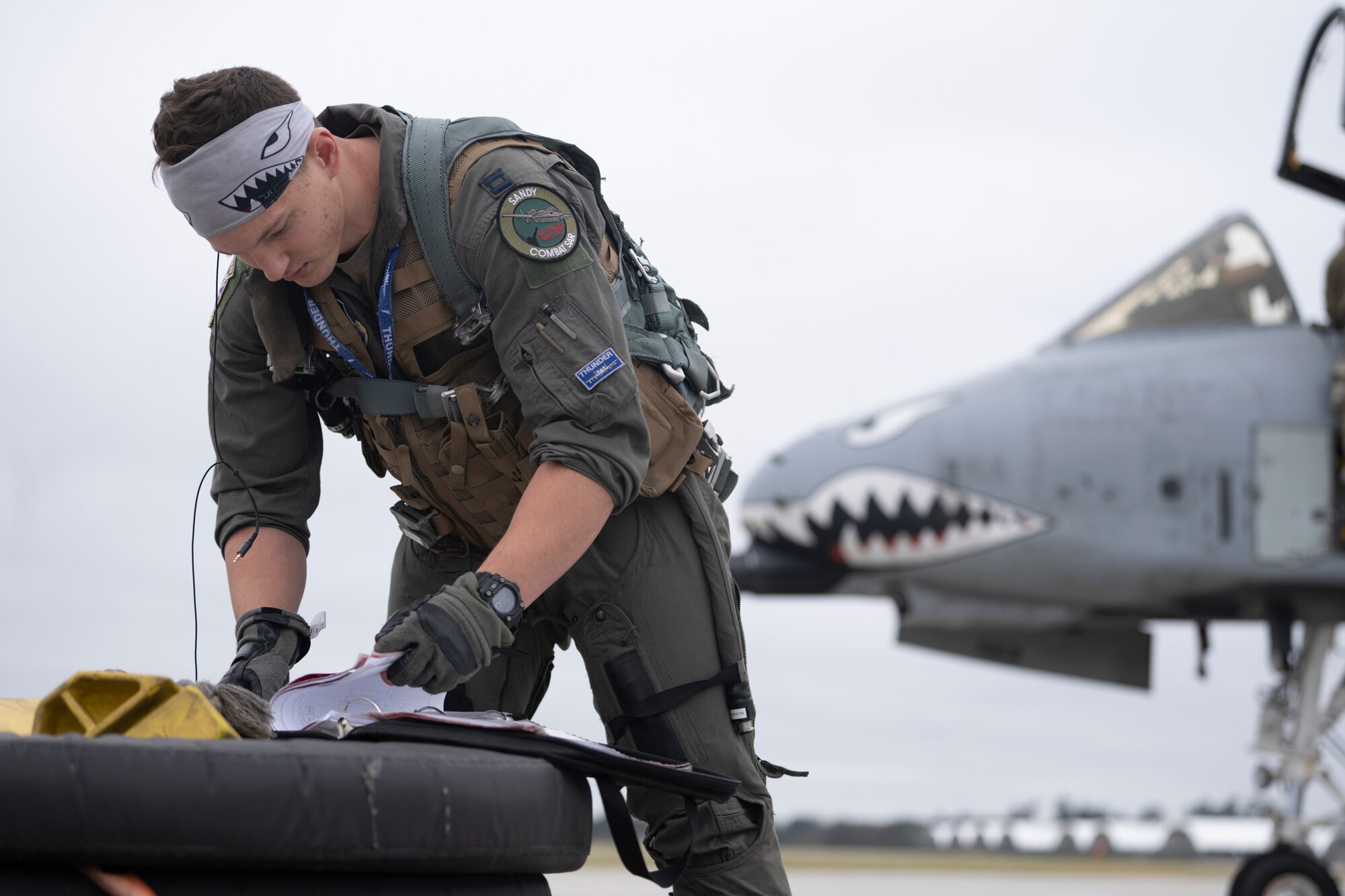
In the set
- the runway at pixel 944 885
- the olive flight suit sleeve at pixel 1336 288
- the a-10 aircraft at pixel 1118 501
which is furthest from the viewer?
the runway at pixel 944 885

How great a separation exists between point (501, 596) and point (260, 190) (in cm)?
64

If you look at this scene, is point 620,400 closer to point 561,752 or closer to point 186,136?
point 561,752

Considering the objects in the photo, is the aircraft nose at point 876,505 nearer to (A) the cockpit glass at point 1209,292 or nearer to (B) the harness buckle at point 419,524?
(A) the cockpit glass at point 1209,292

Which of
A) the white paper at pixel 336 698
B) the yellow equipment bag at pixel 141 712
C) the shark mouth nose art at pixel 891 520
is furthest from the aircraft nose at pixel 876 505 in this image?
the yellow equipment bag at pixel 141 712

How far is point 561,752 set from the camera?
165 centimetres

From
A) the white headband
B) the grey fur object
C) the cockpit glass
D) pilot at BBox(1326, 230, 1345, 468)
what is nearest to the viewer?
the grey fur object

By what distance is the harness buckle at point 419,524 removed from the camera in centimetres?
222

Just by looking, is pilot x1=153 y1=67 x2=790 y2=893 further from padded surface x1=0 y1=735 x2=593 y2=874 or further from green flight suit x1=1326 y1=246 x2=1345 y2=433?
green flight suit x1=1326 y1=246 x2=1345 y2=433

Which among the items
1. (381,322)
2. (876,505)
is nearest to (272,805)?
(381,322)

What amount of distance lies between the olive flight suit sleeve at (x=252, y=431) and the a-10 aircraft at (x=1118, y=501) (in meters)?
4.70

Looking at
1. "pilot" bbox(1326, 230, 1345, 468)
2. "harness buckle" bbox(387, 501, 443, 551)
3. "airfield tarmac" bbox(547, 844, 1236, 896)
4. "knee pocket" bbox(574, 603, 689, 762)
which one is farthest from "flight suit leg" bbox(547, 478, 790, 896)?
"airfield tarmac" bbox(547, 844, 1236, 896)

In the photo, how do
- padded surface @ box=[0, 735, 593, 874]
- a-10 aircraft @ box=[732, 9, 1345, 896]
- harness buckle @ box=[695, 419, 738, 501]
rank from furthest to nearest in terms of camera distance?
a-10 aircraft @ box=[732, 9, 1345, 896] → harness buckle @ box=[695, 419, 738, 501] → padded surface @ box=[0, 735, 593, 874]

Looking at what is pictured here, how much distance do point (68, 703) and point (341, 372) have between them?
76 cm

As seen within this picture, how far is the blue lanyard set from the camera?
196 cm
